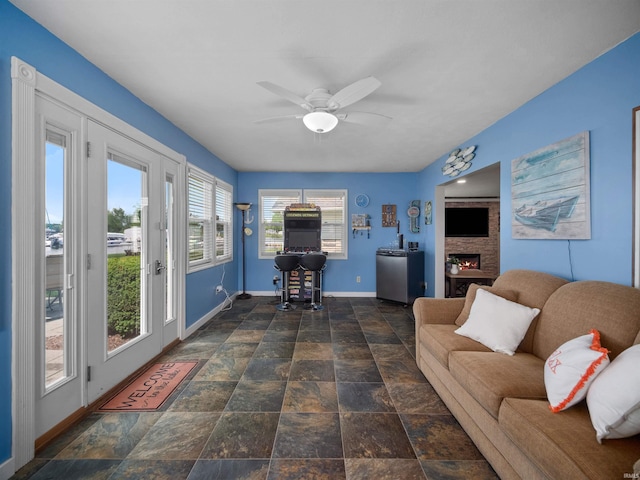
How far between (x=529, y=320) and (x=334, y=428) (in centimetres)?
155

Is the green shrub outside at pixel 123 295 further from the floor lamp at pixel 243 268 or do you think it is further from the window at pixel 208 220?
the floor lamp at pixel 243 268

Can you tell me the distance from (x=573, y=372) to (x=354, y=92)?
2.04 m

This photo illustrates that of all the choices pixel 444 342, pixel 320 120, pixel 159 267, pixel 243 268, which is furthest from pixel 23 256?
pixel 243 268

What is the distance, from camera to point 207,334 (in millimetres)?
3309

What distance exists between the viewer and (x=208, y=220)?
3994 millimetres

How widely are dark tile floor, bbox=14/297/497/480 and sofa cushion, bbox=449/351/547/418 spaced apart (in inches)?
15.7

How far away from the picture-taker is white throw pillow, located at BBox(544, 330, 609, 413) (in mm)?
1155

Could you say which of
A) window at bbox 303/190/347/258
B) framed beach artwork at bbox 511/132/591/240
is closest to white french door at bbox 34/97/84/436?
framed beach artwork at bbox 511/132/591/240

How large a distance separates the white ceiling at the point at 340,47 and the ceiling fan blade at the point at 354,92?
188 millimetres

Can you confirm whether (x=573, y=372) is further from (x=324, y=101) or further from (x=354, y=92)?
(x=324, y=101)

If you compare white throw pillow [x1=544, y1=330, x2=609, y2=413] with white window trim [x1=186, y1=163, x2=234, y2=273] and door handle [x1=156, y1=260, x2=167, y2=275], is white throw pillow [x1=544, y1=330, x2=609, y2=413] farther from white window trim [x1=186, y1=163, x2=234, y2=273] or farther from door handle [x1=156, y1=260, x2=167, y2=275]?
white window trim [x1=186, y1=163, x2=234, y2=273]

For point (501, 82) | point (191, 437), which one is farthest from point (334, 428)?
point (501, 82)

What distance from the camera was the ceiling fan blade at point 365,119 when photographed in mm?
2508

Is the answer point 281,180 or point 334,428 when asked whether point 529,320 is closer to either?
point 334,428
